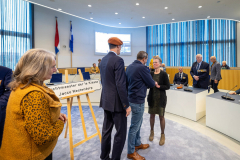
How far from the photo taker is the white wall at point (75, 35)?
340 inches

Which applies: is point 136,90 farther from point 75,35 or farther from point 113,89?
point 75,35

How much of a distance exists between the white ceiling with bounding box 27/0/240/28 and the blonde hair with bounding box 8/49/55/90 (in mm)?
6635

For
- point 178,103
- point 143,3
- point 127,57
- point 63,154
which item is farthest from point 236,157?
point 127,57

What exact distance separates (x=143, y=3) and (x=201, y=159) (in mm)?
6722

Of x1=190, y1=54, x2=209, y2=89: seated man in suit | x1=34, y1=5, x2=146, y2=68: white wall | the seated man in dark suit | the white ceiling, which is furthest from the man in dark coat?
x1=34, y1=5, x2=146, y2=68: white wall

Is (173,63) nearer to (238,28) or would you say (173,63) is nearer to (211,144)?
(238,28)

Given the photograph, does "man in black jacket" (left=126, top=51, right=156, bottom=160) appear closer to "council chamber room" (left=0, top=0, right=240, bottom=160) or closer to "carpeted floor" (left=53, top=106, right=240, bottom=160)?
"council chamber room" (left=0, top=0, right=240, bottom=160)

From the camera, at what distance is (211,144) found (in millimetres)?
2316

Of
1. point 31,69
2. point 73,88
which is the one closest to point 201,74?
point 73,88

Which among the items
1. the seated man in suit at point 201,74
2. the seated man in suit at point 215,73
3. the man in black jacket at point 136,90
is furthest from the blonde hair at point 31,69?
the seated man in suit at point 215,73

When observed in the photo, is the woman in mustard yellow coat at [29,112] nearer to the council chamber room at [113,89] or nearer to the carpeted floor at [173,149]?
the council chamber room at [113,89]

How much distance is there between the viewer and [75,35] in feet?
33.4

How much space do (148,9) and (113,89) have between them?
728 cm

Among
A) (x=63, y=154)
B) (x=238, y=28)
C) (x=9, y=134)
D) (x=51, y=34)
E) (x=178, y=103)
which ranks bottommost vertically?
(x=63, y=154)
